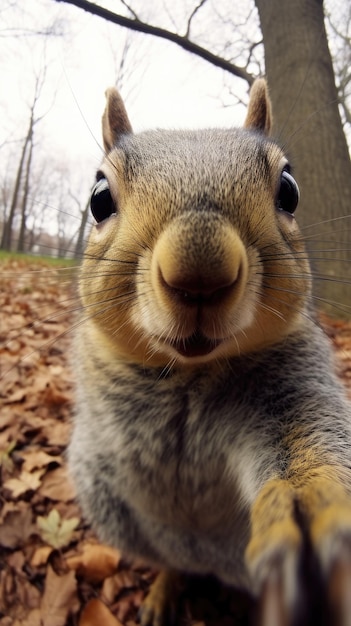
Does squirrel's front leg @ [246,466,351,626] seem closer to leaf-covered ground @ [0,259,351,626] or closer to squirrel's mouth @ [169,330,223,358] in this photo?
squirrel's mouth @ [169,330,223,358]

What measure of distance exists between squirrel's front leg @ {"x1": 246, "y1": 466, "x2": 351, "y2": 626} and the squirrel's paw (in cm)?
82

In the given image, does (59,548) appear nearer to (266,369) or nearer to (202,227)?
(266,369)

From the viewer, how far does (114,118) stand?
121 cm

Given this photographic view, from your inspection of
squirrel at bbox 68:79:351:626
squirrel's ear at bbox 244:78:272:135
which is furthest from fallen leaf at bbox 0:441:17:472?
squirrel's ear at bbox 244:78:272:135

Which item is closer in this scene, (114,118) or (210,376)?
(210,376)

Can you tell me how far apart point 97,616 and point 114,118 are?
4.30 feet

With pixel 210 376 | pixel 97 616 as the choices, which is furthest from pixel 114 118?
pixel 97 616

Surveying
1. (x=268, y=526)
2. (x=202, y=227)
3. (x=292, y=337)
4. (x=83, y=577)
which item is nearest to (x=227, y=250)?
(x=202, y=227)

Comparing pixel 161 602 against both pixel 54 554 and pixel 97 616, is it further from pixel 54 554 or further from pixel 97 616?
pixel 54 554

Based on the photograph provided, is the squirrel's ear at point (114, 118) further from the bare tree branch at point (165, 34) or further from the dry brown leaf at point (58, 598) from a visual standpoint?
the dry brown leaf at point (58, 598)

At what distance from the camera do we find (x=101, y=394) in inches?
43.3

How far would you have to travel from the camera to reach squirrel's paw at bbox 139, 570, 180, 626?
128 centimetres

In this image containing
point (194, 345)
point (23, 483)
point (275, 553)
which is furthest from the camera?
point (23, 483)

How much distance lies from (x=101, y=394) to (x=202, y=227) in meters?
0.59
